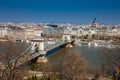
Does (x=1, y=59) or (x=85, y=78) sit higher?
(x=1, y=59)

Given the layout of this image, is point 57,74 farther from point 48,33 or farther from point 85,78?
point 48,33

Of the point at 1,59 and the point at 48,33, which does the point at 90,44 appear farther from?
the point at 1,59

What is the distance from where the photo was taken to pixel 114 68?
24.1 feet

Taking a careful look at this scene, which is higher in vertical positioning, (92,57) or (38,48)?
(38,48)

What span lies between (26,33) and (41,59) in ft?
60.9

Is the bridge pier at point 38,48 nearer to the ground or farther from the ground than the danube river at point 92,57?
farther from the ground

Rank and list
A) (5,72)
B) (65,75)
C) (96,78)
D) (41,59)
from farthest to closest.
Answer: (41,59) → (96,78) → (65,75) → (5,72)

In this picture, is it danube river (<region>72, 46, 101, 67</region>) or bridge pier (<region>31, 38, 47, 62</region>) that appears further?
bridge pier (<region>31, 38, 47, 62</region>)

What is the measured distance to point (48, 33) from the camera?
35.8m

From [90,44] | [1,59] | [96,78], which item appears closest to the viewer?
[1,59]

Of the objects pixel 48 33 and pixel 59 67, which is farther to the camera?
pixel 48 33

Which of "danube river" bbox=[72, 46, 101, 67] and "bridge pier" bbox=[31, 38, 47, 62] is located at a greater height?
"bridge pier" bbox=[31, 38, 47, 62]

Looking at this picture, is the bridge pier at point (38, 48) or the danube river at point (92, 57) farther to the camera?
the bridge pier at point (38, 48)

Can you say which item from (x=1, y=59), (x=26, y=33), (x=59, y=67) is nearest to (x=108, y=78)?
(x=59, y=67)
